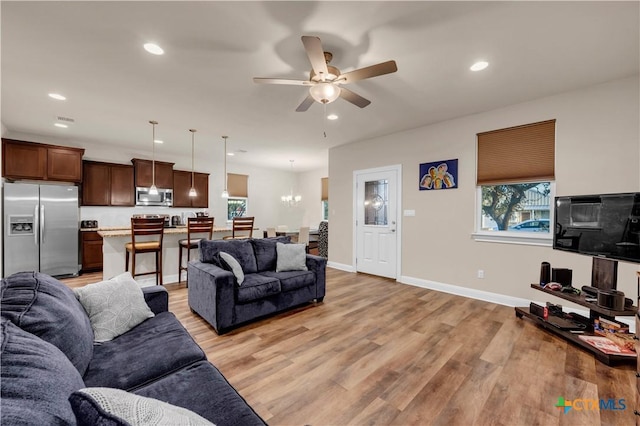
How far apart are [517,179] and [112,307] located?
4435 mm

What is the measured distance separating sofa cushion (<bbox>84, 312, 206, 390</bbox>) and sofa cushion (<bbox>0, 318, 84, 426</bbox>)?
45cm

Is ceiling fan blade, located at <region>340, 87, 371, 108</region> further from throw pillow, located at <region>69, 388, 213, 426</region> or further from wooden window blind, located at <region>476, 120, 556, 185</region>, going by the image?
throw pillow, located at <region>69, 388, 213, 426</region>

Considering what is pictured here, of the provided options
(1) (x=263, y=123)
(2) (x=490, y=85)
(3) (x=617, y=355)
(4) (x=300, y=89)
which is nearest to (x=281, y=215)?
(1) (x=263, y=123)

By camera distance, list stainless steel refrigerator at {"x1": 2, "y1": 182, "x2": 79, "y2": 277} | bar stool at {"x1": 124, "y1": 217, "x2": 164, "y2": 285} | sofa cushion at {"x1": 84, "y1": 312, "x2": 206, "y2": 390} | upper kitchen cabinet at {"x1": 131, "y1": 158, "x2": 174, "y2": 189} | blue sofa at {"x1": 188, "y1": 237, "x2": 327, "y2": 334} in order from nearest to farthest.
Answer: sofa cushion at {"x1": 84, "y1": 312, "x2": 206, "y2": 390} < blue sofa at {"x1": 188, "y1": 237, "x2": 327, "y2": 334} < bar stool at {"x1": 124, "y1": 217, "x2": 164, "y2": 285} < stainless steel refrigerator at {"x1": 2, "y1": 182, "x2": 79, "y2": 277} < upper kitchen cabinet at {"x1": 131, "y1": 158, "x2": 174, "y2": 189}

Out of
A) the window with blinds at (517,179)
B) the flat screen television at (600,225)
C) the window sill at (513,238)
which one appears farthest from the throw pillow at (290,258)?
the flat screen television at (600,225)

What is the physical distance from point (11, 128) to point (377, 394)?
7.00 meters

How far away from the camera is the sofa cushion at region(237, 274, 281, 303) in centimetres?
276

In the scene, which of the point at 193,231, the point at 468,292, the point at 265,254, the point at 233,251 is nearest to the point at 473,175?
the point at 468,292

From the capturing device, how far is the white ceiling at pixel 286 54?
1.93 metres

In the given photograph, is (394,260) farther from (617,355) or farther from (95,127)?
(95,127)

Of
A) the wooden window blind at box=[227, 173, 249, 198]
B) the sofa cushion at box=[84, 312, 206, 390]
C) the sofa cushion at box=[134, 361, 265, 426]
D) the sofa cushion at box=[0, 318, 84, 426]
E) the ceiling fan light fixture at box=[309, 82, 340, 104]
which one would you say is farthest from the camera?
the wooden window blind at box=[227, 173, 249, 198]

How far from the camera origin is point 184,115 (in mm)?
3936

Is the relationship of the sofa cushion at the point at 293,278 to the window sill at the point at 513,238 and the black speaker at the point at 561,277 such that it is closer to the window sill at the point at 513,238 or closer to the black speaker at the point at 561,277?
the window sill at the point at 513,238

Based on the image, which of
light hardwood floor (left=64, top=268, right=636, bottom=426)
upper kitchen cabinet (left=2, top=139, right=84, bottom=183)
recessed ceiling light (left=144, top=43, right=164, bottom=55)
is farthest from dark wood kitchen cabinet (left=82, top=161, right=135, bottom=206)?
recessed ceiling light (left=144, top=43, right=164, bottom=55)
